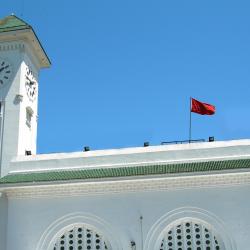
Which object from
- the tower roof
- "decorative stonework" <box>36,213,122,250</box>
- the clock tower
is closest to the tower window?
the clock tower

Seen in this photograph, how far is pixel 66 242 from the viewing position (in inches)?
768

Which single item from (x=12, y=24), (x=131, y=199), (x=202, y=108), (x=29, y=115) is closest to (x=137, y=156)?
(x=131, y=199)

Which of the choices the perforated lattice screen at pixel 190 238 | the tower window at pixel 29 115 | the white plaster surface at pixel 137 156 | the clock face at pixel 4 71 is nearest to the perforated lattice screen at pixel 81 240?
the perforated lattice screen at pixel 190 238

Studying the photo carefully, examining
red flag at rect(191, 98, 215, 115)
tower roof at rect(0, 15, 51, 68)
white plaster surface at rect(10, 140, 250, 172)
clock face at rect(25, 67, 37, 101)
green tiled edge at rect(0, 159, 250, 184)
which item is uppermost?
tower roof at rect(0, 15, 51, 68)

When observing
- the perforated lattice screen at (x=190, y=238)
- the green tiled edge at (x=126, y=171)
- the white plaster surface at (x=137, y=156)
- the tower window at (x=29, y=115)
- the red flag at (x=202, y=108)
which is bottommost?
the perforated lattice screen at (x=190, y=238)

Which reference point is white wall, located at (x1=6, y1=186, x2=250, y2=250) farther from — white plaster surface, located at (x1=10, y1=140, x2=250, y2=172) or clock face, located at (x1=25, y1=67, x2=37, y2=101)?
clock face, located at (x1=25, y1=67, x2=37, y2=101)

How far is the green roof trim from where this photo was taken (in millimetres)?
23594

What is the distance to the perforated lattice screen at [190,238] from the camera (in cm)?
1850

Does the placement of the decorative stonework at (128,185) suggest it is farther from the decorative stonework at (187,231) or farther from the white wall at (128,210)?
the decorative stonework at (187,231)

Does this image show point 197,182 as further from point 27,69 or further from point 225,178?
point 27,69

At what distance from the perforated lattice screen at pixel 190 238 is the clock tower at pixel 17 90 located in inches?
279

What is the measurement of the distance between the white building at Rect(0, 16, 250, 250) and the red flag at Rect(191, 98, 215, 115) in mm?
2742

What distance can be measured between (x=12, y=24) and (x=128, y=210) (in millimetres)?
10248

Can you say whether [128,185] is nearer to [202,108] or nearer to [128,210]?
[128,210]
